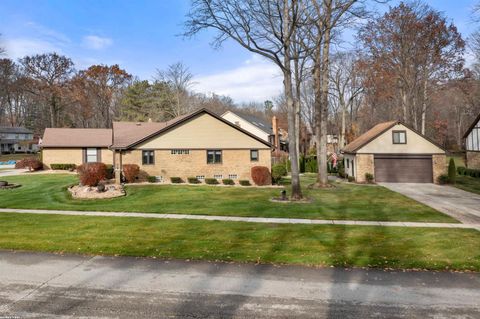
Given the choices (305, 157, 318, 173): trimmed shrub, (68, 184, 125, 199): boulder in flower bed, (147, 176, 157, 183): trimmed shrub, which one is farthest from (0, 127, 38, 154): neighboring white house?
(68, 184, 125, 199): boulder in flower bed

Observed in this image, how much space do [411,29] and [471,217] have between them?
27153mm

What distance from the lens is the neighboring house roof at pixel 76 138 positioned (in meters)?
37.5

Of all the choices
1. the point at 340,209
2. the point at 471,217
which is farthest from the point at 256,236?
the point at 471,217

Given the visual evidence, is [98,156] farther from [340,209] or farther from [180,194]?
[340,209]

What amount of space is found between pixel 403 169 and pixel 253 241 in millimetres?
24154

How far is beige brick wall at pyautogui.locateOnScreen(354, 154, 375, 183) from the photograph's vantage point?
3020 cm

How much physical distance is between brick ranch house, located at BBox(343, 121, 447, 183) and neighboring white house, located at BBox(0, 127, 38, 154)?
65.5 meters

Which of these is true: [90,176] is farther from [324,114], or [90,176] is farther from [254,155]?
[324,114]

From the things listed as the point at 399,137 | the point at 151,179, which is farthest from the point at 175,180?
the point at 399,137

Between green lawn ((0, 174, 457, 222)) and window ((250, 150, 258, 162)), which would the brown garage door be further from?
window ((250, 150, 258, 162))

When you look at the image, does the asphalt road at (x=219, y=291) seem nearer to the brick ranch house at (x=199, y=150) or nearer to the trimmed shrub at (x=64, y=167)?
the brick ranch house at (x=199, y=150)

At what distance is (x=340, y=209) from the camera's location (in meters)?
16.1

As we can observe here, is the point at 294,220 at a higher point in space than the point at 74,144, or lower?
lower

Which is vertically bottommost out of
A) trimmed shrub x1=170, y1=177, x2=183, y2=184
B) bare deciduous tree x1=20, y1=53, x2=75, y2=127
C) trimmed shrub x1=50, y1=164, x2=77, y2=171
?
trimmed shrub x1=170, y1=177, x2=183, y2=184
